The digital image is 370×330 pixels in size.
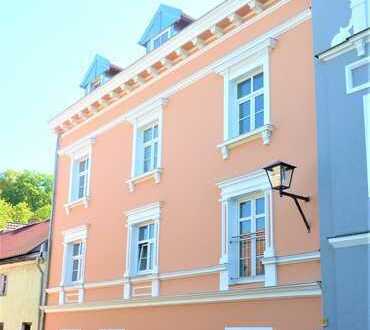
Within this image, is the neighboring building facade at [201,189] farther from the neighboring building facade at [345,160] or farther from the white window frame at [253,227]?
the neighboring building facade at [345,160]

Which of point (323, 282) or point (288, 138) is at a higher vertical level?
point (288, 138)

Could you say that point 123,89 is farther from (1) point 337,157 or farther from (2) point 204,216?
(1) point 337,157

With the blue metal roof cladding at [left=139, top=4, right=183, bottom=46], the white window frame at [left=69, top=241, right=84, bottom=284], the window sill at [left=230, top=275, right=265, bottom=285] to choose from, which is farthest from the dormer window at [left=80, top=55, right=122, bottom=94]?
the window sill at [left=230, top=275, right=265, bottom=285]

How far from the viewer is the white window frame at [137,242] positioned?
15367mm

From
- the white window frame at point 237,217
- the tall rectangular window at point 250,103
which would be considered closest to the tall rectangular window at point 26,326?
the white window frame at point 237,217

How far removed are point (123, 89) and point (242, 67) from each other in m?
5.39

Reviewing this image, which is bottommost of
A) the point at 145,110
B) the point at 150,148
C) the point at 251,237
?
the point at 251,237

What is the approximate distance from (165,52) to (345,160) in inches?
302

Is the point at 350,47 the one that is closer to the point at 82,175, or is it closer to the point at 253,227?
the point at 253,227

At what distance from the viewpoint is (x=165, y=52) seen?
16.5m

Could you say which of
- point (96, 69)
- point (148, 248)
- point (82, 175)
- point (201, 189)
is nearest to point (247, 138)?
point (201, 189)

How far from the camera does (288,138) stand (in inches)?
488

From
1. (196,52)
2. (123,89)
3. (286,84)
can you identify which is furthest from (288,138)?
(123,89)

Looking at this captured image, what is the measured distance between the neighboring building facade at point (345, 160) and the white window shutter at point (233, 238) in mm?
3005
